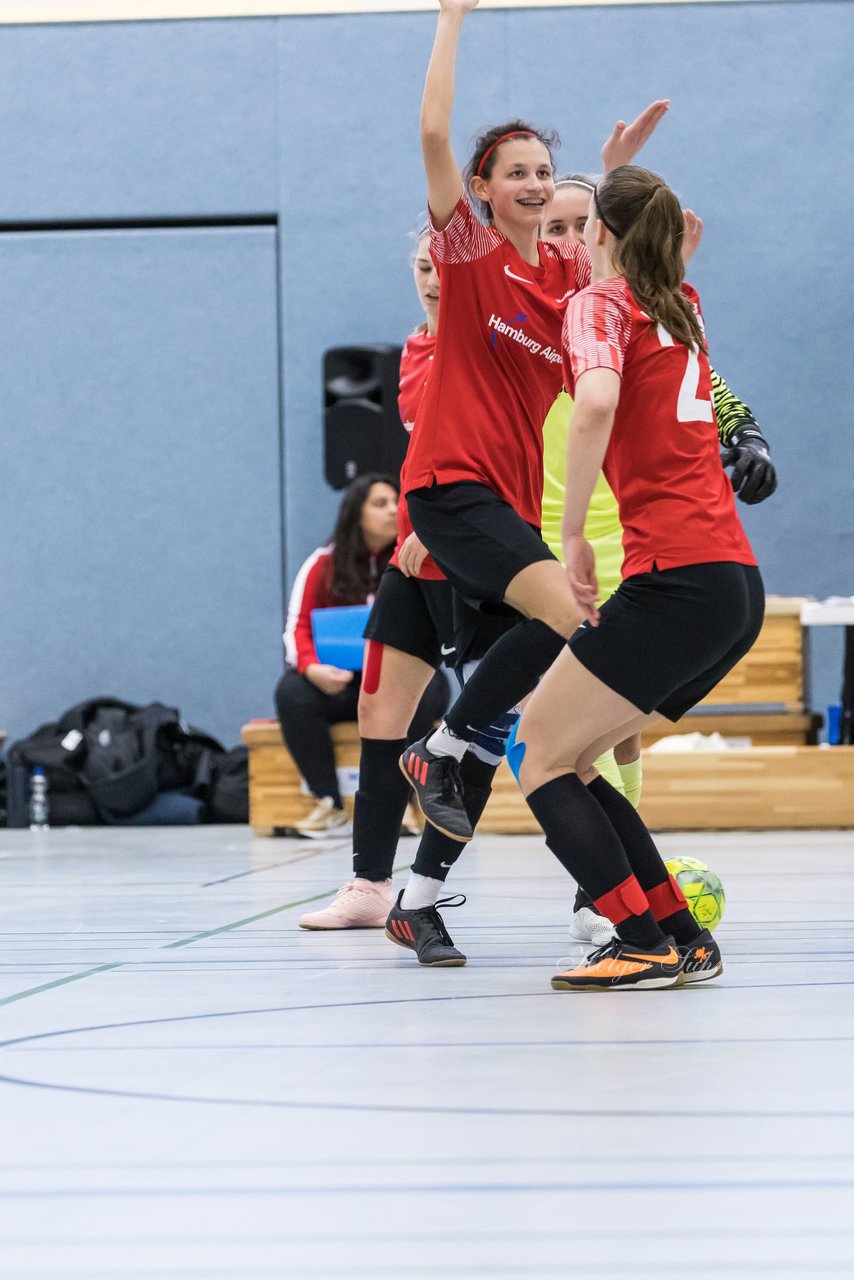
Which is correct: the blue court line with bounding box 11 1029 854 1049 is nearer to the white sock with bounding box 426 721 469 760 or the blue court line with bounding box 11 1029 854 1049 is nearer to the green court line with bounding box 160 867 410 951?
the white sock with bounding box 426 721 469 760

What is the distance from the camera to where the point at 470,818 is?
2619 millimetres

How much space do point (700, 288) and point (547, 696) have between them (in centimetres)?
638

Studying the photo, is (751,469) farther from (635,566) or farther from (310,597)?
(310,597)

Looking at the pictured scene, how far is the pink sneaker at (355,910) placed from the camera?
3189mm

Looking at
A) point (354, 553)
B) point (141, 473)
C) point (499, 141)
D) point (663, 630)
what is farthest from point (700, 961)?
point (141, 473)

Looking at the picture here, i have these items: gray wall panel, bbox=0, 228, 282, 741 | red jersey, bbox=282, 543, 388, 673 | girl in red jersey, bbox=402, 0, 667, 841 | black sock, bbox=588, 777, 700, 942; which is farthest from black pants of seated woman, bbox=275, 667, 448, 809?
black sock, bbox=588, 777, 700, 942

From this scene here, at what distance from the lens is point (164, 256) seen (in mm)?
8367

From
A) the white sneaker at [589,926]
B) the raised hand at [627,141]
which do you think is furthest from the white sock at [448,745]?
the raised hand at [627,141]

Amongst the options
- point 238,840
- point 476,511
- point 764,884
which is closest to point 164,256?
point 238,840

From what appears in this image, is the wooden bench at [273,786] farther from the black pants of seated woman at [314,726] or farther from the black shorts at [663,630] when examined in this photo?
the black shorts at [663,630]

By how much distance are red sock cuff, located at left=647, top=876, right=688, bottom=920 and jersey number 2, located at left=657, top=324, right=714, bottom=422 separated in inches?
27.8

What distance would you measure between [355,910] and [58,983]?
2.64 ft

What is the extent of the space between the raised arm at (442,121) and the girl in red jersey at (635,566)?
25 cm

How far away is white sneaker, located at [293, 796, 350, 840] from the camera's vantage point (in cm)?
630
